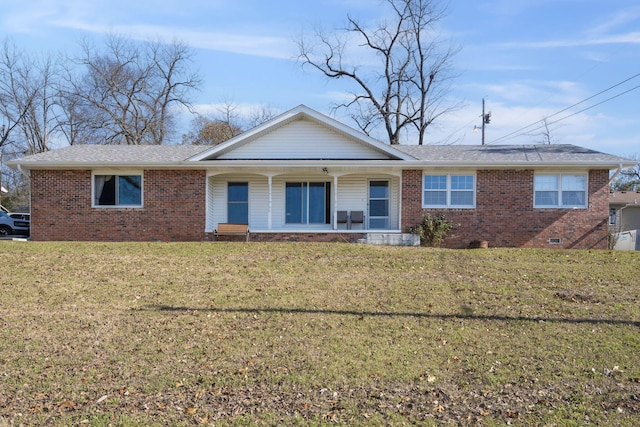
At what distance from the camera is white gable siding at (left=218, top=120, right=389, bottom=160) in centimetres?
1812

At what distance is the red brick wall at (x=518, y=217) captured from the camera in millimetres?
17156

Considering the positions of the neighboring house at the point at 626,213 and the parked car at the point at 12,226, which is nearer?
the parked car at the point at 12,226

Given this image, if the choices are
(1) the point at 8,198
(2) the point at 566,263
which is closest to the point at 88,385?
(2) the point at 566,263

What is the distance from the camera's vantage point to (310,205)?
62.5ft

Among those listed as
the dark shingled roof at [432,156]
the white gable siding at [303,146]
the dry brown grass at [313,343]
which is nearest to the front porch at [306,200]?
the white gable siding at [303,146]

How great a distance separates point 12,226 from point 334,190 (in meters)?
13.0

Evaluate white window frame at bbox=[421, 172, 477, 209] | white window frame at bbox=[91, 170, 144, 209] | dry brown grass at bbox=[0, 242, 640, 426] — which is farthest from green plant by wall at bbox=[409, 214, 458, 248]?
white window frame at bbox=[91, 170, 144, 209]

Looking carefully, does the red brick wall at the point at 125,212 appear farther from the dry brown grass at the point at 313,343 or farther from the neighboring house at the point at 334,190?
the dry brown grass at the point at 313,343

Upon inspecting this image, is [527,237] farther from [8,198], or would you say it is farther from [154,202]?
[8,198]

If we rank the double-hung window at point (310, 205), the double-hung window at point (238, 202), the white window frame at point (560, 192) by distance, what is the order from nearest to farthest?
the white window frame at point (560, 192) < the double-hung window at point (238, 202) < the double-hung window at point (310, 205)

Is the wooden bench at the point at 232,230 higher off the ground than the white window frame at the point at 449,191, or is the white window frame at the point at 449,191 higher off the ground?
the white window frame at the point at 449,191

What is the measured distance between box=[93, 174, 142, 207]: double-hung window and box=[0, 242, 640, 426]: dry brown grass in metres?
5.79

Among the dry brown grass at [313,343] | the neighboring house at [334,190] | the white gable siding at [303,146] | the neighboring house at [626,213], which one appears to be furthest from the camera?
the neighboring house at [626,213]

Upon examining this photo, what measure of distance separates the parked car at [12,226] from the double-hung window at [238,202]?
8185 millimetres
